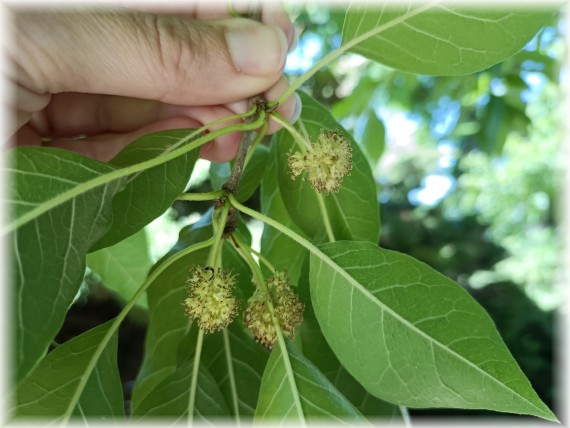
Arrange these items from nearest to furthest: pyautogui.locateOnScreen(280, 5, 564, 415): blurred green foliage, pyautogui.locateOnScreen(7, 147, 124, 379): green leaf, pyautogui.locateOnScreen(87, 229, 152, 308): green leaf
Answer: pyautogui.locateOnScreen(7, 147, 124, 379): green leaf, pyautogui.locateOnScreen(87, 229, 152, 308): green leaf, pyautogui.locateOnScreen(280, 5, 564, 415): blurred green foliage

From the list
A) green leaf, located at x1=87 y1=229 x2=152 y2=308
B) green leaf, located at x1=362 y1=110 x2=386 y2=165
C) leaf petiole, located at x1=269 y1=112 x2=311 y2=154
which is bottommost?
green leaf, located at x1=87 y1=229 x2=152 y2=308

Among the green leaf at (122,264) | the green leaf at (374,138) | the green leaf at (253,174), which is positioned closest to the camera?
the green leaf at (253,174)

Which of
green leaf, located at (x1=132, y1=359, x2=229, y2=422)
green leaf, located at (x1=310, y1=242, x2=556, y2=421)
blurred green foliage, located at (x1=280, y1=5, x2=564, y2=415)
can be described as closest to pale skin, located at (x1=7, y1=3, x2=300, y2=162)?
green leaf, located at (x1=310, y1=242, x2=556, y2=421)

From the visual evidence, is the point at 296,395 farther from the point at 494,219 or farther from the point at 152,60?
the point at 494,219

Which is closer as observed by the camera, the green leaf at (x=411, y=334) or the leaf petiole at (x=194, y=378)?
the green leaf at (x=411, y=334)

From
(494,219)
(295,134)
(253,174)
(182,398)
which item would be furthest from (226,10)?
(494,219)

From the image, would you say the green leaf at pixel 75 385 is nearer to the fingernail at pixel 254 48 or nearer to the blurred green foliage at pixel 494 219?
the fingernail at pixel 254 48

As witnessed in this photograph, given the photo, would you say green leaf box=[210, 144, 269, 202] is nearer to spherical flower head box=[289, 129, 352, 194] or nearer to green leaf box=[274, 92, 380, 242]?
green leaf box=[274, 92, 380, 242]

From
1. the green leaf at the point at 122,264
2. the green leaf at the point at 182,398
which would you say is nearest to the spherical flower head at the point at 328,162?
the green leaf at the point at 182,398

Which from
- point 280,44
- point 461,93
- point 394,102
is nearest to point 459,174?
point 394,102
